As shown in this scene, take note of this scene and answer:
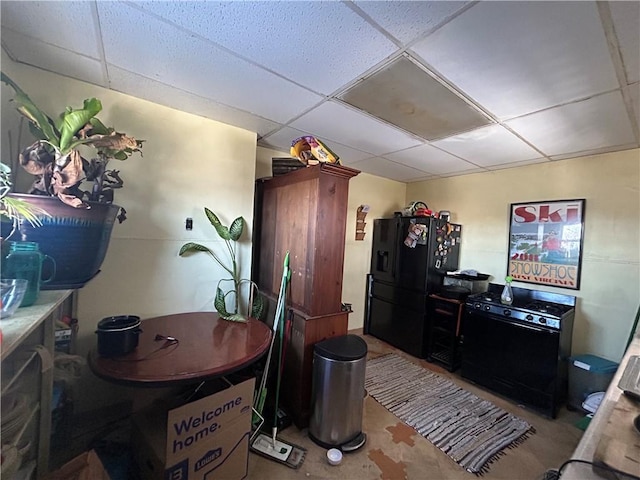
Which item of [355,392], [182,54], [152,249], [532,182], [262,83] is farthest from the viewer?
[532,182]

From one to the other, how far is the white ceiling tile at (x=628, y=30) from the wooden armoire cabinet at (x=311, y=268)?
4.59ft

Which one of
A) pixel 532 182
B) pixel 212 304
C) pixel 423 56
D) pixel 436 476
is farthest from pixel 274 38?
pixel 532 182

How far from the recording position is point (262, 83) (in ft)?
5.32

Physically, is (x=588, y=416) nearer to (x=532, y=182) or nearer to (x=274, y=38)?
(x=532, y=182)

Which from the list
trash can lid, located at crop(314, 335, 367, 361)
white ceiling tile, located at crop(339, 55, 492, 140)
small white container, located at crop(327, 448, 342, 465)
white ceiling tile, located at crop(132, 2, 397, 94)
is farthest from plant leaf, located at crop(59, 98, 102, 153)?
small white container, located at crop(327, 448, 342, 465)

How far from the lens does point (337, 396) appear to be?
176 centimetres

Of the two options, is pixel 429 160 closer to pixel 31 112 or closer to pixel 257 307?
pixel 257 307

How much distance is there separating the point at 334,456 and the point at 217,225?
183 centimetres

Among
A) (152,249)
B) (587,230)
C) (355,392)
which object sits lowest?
(355,392)

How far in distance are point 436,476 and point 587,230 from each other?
2670mm

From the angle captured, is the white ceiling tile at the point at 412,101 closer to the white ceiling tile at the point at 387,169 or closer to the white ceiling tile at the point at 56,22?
the white ceiling tile at the point at 387,169

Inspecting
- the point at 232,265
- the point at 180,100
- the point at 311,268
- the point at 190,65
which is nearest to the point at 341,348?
the point at 311,268

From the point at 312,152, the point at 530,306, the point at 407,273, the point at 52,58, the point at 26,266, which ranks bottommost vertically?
the point at 530,306

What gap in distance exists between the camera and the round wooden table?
1151 millimetres
